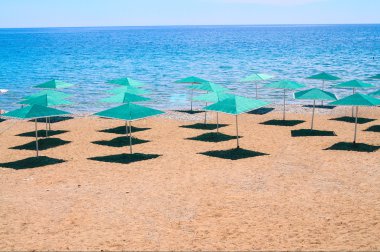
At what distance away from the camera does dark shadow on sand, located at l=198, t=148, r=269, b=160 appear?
57.1 feet

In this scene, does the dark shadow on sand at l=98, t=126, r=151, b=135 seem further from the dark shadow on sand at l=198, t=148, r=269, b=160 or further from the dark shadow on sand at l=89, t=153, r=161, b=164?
the dark shadow on sand at l=198, t=148, r=269, b=160

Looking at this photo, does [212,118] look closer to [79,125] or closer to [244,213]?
[79,125]

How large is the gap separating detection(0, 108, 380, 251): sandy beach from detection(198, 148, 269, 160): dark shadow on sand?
1.10 ft

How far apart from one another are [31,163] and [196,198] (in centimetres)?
755

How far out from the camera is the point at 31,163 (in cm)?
1681

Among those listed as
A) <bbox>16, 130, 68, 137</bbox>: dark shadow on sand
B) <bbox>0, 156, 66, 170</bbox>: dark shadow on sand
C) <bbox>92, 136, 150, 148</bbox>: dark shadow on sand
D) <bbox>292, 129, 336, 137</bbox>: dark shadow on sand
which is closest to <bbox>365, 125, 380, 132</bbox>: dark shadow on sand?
<bbox>292, 129, 336, 137</bbox>: dark shadow on sand

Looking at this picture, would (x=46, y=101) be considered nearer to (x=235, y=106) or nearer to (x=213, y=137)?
(x=213, y=137)

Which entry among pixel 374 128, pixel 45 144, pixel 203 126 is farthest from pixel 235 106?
pixel 374 128

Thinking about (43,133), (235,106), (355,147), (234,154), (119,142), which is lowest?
(43,133)

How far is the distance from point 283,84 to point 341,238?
15.5 meters

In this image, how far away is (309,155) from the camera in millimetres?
17344

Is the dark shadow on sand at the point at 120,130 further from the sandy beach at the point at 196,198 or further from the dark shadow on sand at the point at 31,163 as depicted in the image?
the dark shadow on sand at the point at 31,163

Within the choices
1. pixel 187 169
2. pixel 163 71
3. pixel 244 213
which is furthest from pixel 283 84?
pixel 163 71

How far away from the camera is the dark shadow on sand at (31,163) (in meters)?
16.4
